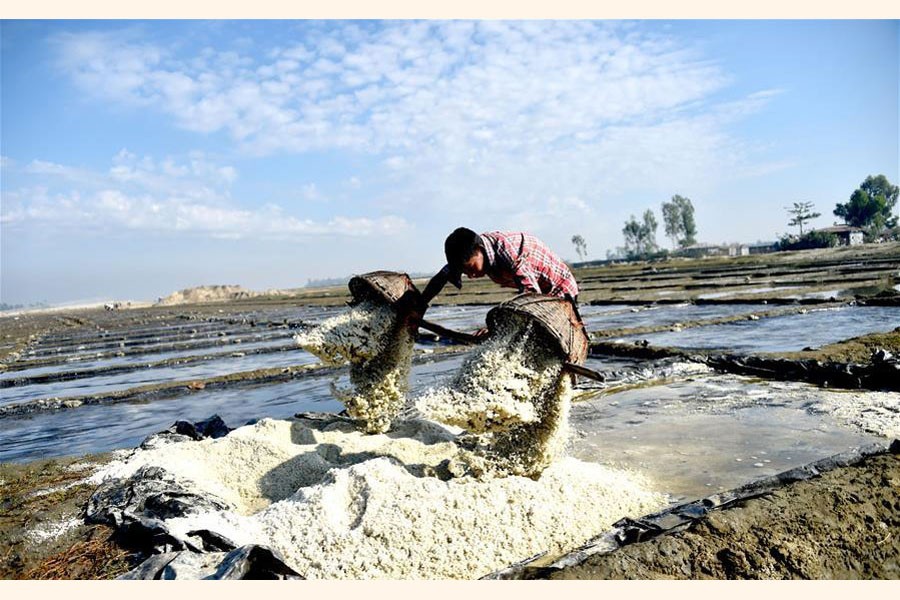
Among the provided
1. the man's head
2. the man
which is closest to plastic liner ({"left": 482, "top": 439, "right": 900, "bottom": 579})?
the man

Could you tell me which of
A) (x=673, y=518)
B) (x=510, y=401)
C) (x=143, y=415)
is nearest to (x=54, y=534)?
(x=510, y=401)

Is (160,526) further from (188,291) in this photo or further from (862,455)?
(188,291)

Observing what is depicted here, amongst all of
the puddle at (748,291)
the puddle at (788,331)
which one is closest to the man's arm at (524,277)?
the puddle at (788,331)

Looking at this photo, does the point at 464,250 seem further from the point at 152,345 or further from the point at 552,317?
the point at 152,345

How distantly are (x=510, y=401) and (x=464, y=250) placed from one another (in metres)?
0.91

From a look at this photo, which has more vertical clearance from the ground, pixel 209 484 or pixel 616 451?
pixel 209 484

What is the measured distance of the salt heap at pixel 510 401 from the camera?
3258 mm

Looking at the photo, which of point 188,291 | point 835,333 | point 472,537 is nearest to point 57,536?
point 472,537

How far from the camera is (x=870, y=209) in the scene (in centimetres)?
4662

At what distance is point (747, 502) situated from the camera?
3.09 meters

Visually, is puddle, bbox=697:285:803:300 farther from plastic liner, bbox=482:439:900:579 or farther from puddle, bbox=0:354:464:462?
plastic liner, bbox=482:439:900:579

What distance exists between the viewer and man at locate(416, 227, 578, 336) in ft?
11.7

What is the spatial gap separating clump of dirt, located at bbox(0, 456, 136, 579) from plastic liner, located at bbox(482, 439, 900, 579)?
6.49 ft

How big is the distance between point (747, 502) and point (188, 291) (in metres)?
81.0
